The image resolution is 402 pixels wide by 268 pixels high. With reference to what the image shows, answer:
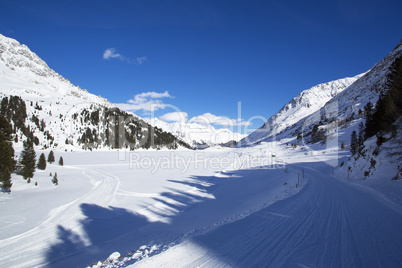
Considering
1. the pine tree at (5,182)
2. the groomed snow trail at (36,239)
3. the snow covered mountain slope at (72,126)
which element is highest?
the snow covered mountain slope at (72,126)

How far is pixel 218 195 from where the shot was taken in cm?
1717

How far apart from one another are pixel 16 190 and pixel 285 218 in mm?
23870

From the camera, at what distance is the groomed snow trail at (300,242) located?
5.04m

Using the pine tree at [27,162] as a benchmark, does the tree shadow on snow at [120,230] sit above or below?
below

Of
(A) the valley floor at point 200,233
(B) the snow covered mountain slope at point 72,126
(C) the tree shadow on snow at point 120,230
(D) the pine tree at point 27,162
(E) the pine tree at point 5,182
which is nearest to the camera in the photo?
(A) the valley floor at point 200,233

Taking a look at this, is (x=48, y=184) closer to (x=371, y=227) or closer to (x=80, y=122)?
(x=371, y=227)

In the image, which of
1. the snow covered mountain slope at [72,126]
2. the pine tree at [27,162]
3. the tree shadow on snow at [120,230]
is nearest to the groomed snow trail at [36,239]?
the tree shadow on snow at [120,230]

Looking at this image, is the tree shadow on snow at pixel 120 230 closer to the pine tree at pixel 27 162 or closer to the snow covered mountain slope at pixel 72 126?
the pine tree at pixel 27 162

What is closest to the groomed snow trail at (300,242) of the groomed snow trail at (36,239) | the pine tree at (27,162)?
the groomed snow trail at (36,239)

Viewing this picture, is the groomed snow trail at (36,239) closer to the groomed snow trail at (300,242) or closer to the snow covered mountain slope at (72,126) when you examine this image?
the groomed snow trail at (300,242)

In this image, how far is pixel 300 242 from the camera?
6.00 meters

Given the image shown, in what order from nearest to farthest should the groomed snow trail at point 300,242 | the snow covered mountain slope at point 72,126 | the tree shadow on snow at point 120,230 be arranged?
the groomed snow trail at point 300,242 < the tree shadow on snow at point 120,230 < the snow covered mountain slope at point 72,126

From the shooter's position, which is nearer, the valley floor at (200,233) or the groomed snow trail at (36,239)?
the valley floor at (200,233)

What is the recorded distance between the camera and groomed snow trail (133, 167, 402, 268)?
5035mm
